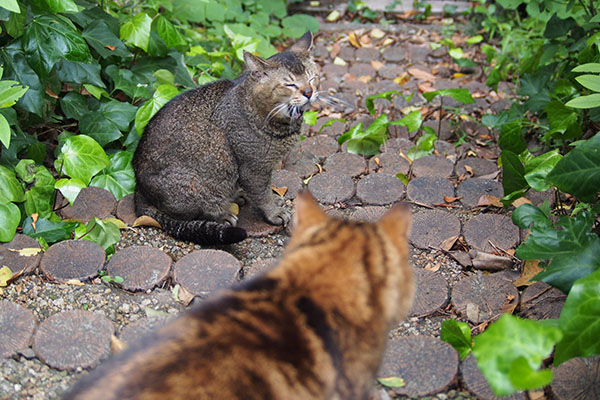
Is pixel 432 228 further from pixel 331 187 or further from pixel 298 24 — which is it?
pixel 298 24

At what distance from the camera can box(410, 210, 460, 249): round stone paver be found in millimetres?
3364

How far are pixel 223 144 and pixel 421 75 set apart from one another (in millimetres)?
2606

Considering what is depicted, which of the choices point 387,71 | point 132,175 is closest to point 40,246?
point 132,175

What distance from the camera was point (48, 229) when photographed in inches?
128

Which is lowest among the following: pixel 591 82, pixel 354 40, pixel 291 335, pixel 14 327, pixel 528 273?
pixel 354 40

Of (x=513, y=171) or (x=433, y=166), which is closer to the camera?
(x=513, y=171)

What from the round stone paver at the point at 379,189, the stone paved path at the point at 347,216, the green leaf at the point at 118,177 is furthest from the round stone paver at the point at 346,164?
the green leaf at the point at 118,177

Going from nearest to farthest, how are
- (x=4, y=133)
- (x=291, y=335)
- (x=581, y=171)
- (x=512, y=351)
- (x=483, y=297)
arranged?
(x=291, y=335) → (x=512, y=351) → (x=581, y=171) → (x=4, y=133) → (x=483, y=297)

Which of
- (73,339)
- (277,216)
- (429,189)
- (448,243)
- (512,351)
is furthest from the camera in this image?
(429,189)

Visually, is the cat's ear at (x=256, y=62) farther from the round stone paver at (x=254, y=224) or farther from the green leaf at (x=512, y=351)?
the green leaf at (x=512, y=351)

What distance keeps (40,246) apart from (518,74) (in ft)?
13.4

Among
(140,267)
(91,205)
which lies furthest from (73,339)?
(91,205)

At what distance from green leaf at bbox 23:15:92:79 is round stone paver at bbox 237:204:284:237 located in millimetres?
1430

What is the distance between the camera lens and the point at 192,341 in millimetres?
1582
